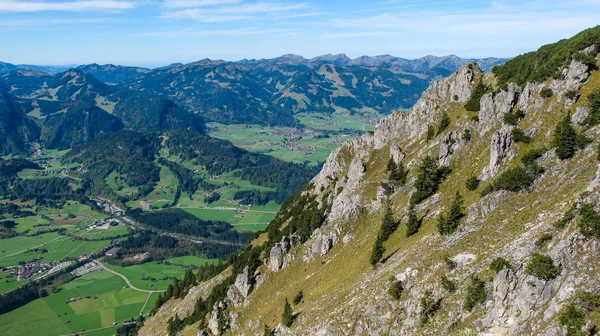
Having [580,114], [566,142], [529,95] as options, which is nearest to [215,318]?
[566,142]

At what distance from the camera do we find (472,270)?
61562 mm

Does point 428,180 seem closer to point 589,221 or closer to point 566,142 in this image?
point 566,142

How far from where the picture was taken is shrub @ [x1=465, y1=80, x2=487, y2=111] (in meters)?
111

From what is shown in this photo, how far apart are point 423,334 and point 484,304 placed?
10.2m

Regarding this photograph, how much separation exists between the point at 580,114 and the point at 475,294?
1575 inches

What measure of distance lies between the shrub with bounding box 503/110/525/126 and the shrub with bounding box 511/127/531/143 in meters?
5.35

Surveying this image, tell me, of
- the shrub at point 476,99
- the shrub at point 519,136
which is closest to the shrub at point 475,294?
the shrub at point 519,136

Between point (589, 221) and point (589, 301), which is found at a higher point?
point (589, 221)

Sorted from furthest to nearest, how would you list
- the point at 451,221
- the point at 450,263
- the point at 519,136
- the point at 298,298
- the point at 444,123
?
the point at 444,123 → the point at 298,298 → the point at 519,136 → the point at 451,221 → the point at 450,263

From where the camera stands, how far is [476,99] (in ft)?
372

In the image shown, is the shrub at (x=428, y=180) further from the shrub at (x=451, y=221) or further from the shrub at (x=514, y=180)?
the shrub at (x=514, y=180)

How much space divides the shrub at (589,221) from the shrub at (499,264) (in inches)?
408

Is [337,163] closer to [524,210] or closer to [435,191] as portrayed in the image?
[435,191]

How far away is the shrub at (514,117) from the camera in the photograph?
85.1 m
